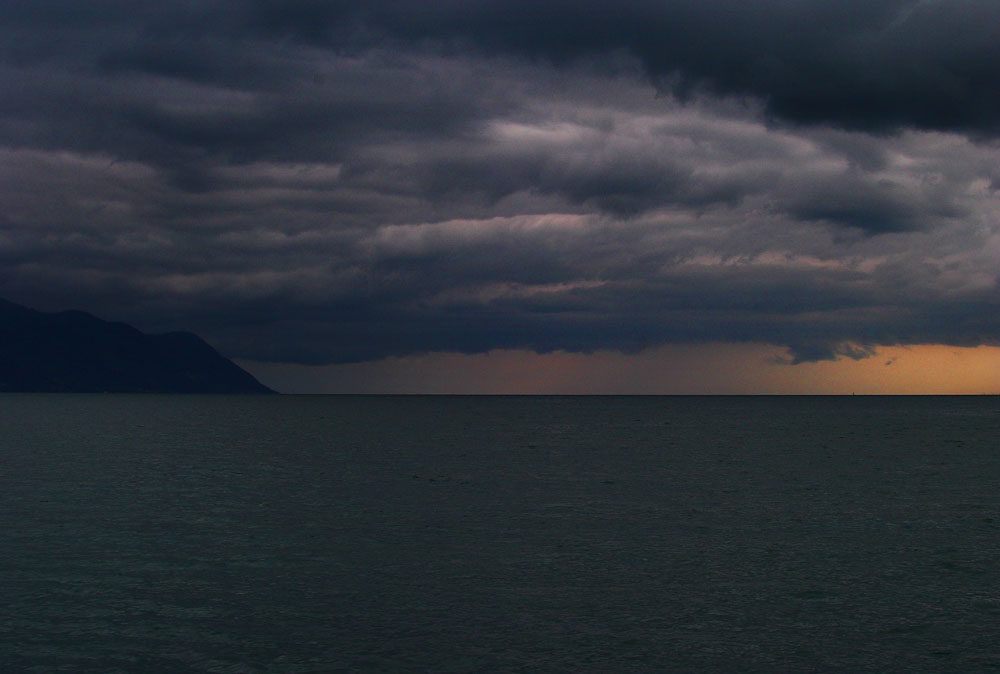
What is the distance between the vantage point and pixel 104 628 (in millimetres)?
26391

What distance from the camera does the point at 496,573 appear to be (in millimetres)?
34000

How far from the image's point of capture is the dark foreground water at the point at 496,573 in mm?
24344

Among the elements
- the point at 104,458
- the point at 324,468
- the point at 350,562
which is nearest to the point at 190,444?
the point at 104,458

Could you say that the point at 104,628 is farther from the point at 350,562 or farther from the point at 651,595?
the point at 651,595

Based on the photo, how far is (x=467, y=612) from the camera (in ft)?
92.9

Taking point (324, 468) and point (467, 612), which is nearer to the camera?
point (467, 612)

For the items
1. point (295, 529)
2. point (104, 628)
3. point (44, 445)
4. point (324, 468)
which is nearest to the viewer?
point (104, 628)

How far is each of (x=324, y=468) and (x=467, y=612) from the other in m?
55.9

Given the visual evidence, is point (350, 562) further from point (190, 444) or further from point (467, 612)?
point (190, 444)

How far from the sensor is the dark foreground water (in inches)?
958

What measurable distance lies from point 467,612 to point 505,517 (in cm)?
2094

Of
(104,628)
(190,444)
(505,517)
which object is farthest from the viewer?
(190,444)

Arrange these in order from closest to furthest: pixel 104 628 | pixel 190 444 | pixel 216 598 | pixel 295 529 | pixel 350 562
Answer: pixel 104 628 < pixel 216 598 < pixel 350 562 < pixel 295 529 < pixel 190 444

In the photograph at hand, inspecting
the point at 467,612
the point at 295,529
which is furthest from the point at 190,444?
the point at 467,612
